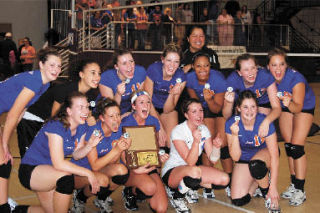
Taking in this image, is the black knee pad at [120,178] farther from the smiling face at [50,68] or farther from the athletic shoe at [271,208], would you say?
the athletic shoe at [271,208]

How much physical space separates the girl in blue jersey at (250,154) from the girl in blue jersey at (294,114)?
34 centimetres

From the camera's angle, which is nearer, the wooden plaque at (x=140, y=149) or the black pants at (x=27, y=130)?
the wooden plaque at (x=140, y=149)

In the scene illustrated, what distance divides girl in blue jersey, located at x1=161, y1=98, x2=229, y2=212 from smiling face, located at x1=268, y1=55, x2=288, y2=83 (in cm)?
88

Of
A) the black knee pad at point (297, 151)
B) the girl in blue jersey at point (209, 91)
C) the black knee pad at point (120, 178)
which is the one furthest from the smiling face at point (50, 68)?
the black knee pad at point (297, 151)

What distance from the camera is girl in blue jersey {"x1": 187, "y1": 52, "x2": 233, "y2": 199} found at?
480 centimetres

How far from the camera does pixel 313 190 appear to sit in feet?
16.8

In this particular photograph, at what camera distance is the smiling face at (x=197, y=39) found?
5284 mm

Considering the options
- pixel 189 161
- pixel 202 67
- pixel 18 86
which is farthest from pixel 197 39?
pixel 18 86

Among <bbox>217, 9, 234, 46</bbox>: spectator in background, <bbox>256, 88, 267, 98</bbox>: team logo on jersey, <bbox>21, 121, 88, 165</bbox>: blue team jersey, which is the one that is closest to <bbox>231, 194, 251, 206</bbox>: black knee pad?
<bbox>256, 88, 267, 98</bbox>: team logo on jersey

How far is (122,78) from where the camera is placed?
466 cm

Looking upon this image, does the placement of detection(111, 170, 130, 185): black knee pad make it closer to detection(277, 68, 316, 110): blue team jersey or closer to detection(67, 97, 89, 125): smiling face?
detection(67, 97, 89, 125): smiling face

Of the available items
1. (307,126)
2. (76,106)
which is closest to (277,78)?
(307,126)

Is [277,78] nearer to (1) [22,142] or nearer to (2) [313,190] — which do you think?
(2) [313,190]

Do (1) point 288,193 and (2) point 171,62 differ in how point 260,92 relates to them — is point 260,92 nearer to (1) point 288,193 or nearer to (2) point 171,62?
(2) point 171,62
